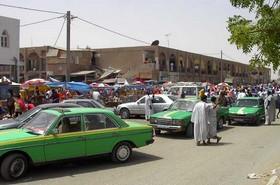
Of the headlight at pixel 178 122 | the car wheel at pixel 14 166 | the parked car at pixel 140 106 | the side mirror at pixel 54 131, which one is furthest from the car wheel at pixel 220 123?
the car wheel at pixel 14 166

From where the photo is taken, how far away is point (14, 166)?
927cm

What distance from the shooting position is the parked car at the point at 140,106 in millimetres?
23453

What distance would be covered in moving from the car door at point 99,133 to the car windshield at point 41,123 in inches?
32.5

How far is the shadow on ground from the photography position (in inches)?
376

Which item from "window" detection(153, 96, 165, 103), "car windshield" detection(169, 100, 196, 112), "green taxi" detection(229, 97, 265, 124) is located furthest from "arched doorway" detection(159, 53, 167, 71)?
"car windshield" detection(169, 100, 196, 112)

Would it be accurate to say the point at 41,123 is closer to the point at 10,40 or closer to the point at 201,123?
the point at 201,123

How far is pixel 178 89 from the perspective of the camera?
3047cm

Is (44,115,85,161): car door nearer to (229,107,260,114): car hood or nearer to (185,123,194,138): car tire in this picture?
(185,123,194,138): car tire

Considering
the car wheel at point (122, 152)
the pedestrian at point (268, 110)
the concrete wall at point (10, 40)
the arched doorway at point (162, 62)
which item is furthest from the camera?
the arched doorway at point (162, 62)

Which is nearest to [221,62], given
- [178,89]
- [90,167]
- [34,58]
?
[34,58]

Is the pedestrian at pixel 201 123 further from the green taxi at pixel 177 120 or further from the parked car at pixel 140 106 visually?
the parked car at pixel 140 106

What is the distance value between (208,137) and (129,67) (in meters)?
44.1

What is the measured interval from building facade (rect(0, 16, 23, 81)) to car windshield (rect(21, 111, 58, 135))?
2241 centimetres

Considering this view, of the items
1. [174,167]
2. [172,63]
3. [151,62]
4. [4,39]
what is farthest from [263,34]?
[172,63]
